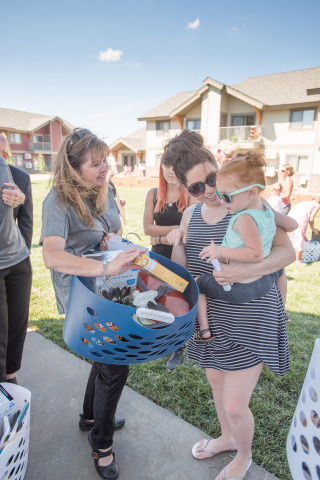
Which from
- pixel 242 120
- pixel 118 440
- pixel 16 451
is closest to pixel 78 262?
pixel 16 451

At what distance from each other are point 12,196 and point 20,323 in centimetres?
98

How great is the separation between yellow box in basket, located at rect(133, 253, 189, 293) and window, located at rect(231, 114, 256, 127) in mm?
26112

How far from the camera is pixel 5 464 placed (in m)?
1.41

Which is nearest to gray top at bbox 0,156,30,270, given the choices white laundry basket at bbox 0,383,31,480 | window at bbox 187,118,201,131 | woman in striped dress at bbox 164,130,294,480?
white laundry basket at bbox 0,383,31,480

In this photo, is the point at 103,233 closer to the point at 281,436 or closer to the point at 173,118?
the point at 281,436

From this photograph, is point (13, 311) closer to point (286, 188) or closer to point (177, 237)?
point (177, 237)

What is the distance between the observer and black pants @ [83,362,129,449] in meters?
1.72

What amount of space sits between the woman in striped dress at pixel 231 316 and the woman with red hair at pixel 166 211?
1209mm

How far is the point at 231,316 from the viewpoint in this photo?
1.63 m

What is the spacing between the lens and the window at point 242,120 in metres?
24.8

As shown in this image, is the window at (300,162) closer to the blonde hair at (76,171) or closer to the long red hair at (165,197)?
the long red hair at (165,197)

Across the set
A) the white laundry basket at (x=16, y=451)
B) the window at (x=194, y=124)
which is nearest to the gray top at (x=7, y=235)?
the white laundry basket at (x=16, y=451)

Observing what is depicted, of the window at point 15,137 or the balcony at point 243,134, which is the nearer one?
the balcony at point 243,134

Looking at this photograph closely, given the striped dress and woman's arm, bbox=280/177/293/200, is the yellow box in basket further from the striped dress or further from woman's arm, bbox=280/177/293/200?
woman's arm, bbox=280/177/293/200
